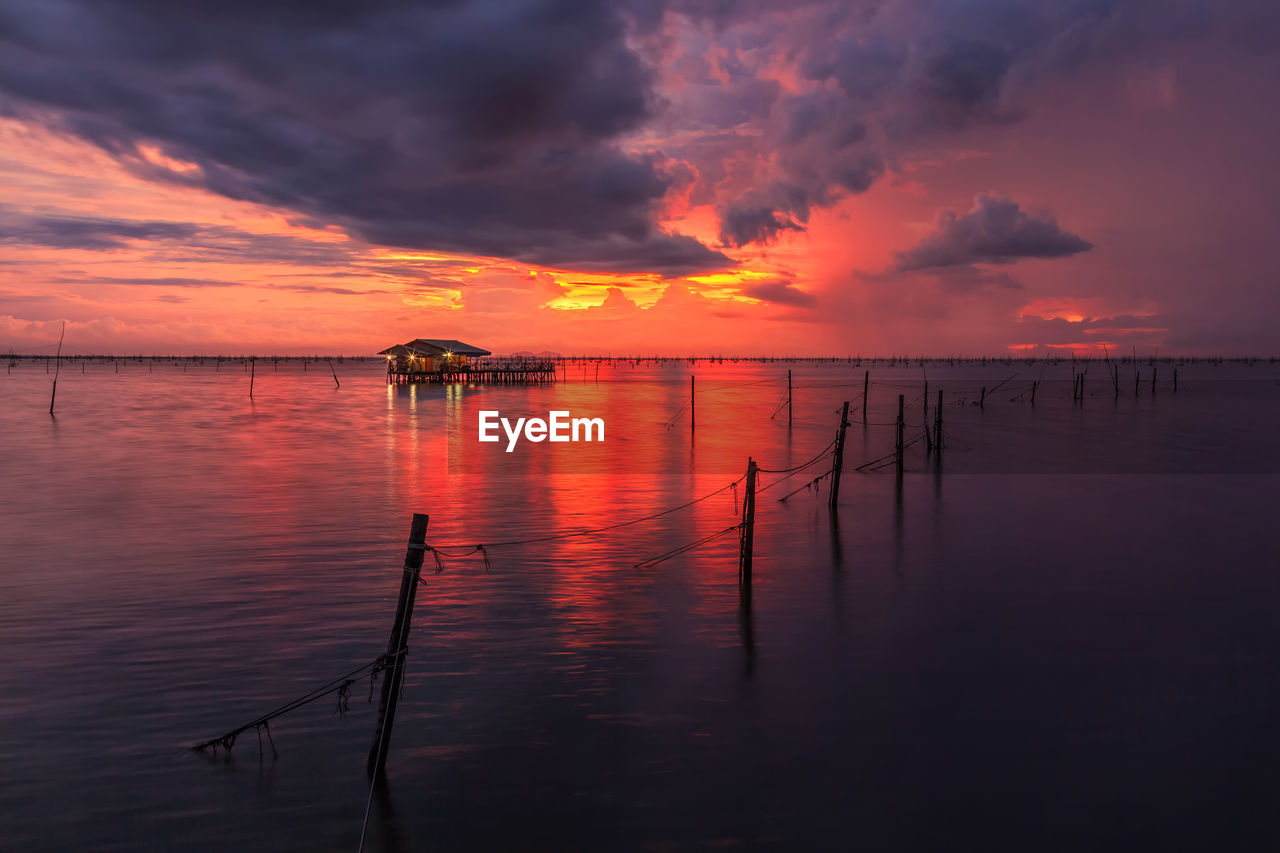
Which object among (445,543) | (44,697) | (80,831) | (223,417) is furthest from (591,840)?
(223,417)

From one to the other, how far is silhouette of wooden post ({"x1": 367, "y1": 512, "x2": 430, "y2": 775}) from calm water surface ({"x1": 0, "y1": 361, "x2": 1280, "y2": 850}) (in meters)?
0.55

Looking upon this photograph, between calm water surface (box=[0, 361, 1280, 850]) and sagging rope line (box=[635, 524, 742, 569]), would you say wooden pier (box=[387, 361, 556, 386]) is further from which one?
sagging rope line (box=[635, 524, 742, 569])

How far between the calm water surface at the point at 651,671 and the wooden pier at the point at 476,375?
76838 millimetres

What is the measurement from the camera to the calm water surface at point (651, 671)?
791cm

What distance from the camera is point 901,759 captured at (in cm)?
906

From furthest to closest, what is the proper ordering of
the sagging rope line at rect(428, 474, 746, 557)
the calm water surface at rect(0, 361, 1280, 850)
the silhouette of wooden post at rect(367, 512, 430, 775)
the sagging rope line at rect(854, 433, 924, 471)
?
the sagging rope line at rect(854, 433, 924, 471)
the sagging rope line at rect(428, 474, 746, 557)
the calm water surface at rect(0, 361, 1280, 850)
the silhouette of wooden post at rect(367, 512, 430, 775)

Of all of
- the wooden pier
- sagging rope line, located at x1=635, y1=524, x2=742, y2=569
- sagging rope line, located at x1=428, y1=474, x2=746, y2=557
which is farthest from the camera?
the wooden pier

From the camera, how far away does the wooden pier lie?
10306cm

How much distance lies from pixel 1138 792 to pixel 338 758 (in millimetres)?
8876

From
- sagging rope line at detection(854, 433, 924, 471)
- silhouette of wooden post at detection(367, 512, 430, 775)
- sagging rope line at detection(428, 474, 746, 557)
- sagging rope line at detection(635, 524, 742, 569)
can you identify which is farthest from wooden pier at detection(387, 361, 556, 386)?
silhouette of wooden post at detection(367, 512, 430, 775)

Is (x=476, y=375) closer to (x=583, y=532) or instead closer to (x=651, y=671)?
(x=583, y=532)

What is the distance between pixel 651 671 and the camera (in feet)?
37.1

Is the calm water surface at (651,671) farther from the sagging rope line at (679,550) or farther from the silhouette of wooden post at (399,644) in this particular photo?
the silhouette of wooden post at (399,644)

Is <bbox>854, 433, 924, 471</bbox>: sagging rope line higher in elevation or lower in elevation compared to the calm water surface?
higher
